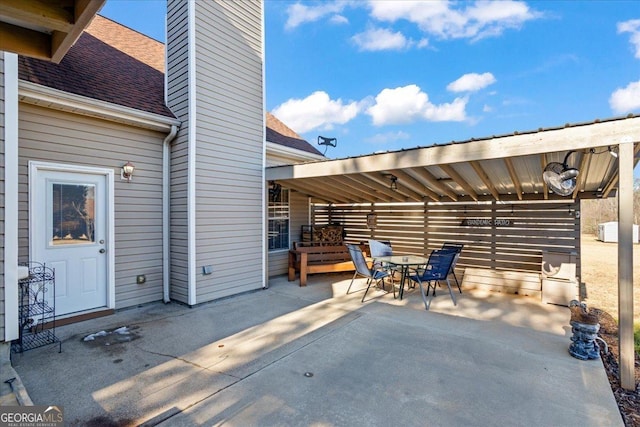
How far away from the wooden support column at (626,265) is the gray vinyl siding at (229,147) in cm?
485

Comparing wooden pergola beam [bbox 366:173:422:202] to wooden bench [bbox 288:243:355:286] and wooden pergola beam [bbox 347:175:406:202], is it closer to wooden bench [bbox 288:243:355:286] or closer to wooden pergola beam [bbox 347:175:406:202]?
wooden pergola beam [bbox 347:175:406:202]

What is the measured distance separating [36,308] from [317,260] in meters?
4.31

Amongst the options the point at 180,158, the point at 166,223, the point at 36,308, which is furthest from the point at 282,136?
the point at 36,308

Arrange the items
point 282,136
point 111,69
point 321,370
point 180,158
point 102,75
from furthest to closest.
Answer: point 282,136
point 111,69
point 180,158
point 102,75
point 321,370

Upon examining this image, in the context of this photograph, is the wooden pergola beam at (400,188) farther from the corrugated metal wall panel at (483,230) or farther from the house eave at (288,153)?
the house eave at (288,153)

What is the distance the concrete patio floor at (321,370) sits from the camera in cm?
222

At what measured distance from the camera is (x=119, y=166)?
4.48m

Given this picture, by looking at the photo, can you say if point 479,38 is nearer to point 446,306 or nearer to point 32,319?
point 446,306

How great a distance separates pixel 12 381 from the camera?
2.35m

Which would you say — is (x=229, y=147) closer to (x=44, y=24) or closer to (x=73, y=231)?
(x=73, y=231)

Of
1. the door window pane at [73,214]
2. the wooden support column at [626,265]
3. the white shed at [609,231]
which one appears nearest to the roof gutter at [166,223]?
the door window pane at [73,214]

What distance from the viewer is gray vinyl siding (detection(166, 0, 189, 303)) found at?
4848 mm

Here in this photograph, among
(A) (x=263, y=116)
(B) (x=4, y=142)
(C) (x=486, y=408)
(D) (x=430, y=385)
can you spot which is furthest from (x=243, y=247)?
(C) (x=486, y=408)

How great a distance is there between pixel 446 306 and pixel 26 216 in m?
5.65
